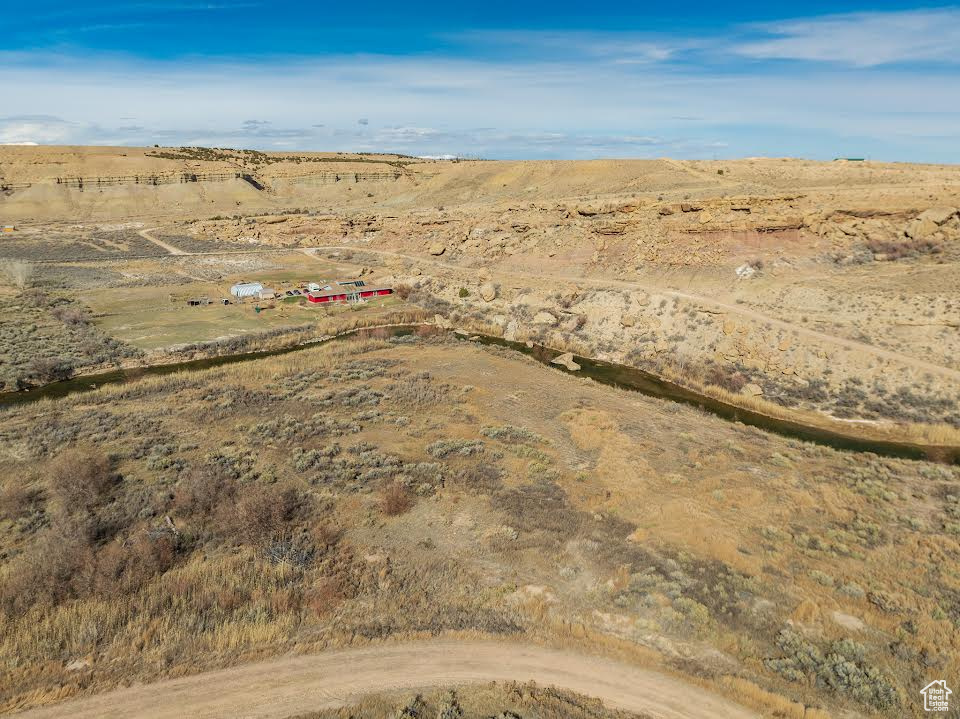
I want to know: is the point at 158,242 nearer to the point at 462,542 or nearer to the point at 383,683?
the point at 462,542

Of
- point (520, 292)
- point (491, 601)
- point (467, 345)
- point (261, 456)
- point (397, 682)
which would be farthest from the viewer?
point (520, 292)

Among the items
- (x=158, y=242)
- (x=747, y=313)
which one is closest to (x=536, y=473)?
(x=747, y=313)

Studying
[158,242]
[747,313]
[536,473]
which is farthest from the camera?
[158,242]

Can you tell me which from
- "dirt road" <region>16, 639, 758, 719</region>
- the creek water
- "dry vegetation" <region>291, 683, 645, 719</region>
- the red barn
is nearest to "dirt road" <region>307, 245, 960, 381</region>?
the creek water

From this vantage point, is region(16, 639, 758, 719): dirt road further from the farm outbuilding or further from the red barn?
the farm outbuilding

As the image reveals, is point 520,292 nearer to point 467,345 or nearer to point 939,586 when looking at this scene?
point 467,345

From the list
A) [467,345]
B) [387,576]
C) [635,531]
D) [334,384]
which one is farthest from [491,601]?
[467,345]

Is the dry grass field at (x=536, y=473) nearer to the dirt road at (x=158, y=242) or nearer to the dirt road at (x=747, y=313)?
the dirt road at (x=747, y=313)
